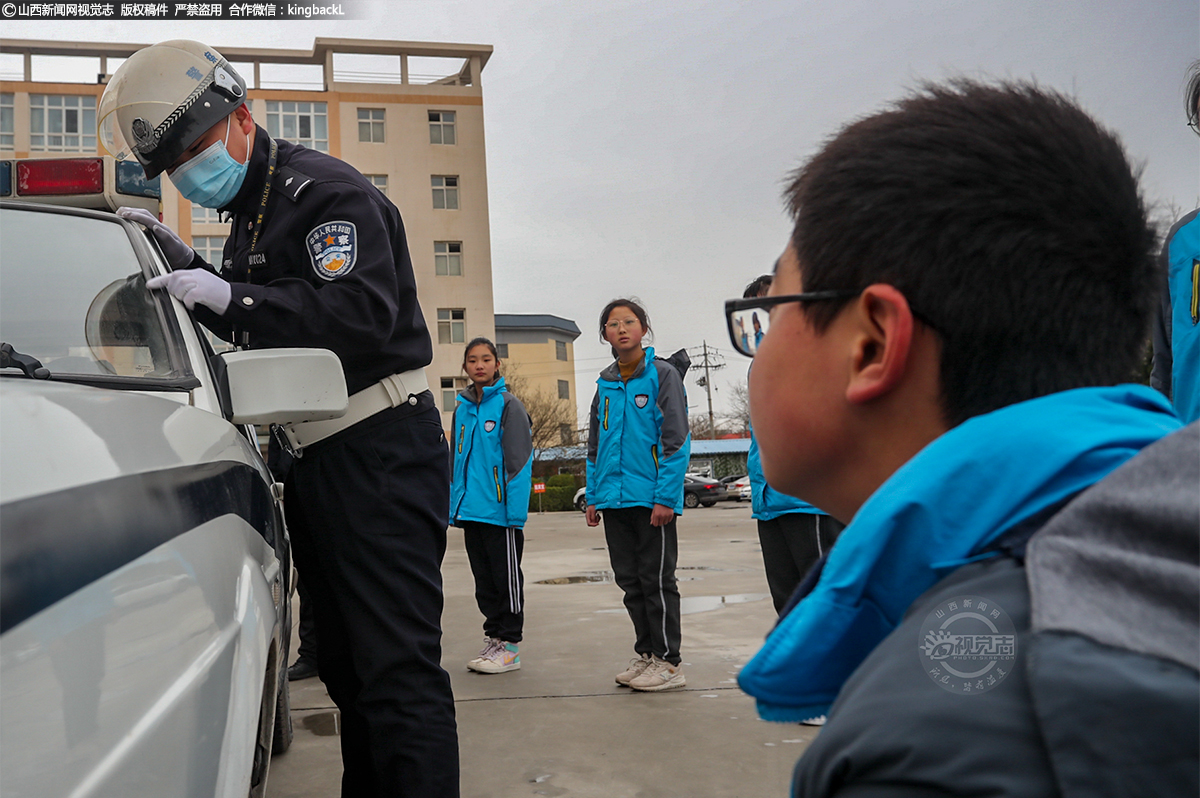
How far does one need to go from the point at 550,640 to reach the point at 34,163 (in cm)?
402

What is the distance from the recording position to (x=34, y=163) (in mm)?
2375

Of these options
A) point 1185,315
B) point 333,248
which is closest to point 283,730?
point 333,248

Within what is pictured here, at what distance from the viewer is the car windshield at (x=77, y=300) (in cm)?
164

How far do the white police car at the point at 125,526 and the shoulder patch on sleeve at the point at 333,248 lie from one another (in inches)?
12.8

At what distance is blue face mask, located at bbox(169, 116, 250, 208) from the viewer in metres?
2.39

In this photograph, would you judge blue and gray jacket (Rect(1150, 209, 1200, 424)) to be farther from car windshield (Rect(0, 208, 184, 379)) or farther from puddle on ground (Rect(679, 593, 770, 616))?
puddle on ground (Rect(679, 593, 770, 616))

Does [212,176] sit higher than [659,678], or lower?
higher

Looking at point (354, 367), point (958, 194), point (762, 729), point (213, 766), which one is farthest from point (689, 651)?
point (958, 194)

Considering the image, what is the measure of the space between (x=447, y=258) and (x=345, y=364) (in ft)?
105

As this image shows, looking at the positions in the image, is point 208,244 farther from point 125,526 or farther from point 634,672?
point 125,526

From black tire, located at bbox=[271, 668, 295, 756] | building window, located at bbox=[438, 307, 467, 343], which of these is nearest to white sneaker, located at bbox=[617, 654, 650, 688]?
black tire, located at bbox=[271, 668, 295, 756]

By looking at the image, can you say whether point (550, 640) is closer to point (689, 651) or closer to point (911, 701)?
point (689, 651)

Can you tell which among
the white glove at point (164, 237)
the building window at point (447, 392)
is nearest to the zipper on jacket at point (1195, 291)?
the white glove at point (164, 237)

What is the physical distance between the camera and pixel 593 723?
374cm
